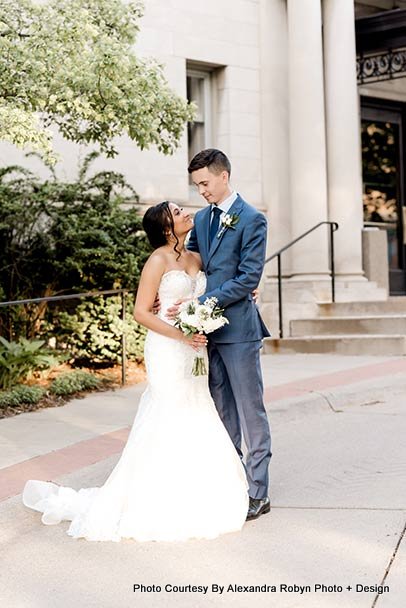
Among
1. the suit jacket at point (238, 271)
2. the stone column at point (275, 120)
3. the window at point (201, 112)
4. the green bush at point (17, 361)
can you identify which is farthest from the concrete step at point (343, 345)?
the suit jacket at point (238, 271)

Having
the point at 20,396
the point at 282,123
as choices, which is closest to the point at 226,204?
the point at 20,396

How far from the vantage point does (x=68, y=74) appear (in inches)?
301

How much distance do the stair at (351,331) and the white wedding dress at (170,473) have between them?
6.96 m

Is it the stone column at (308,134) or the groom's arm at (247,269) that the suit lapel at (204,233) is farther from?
the stone column at (308,134)

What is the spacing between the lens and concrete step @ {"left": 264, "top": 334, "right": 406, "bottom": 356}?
12.0 metres

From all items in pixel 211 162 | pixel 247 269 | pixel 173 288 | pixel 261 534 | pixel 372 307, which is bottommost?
pixel 261 534

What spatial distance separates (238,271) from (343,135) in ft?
31.8

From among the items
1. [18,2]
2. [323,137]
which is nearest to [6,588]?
[18,2]

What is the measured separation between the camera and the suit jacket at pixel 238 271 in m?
5.26

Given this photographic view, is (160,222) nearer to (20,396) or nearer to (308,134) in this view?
(20,396)

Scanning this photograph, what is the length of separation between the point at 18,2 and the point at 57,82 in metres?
1.05

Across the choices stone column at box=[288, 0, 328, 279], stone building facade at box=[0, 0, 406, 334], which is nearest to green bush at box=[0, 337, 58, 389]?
stone building facade at box=[0, 0, 406, 334]

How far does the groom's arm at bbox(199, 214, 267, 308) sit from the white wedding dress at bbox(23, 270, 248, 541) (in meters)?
0.32

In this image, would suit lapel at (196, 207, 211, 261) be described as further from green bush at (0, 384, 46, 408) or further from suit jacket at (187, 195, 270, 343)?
green bush at (0, 384, 46, 408)
